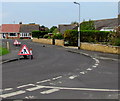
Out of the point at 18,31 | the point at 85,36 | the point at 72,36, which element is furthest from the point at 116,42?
the point at 18,31

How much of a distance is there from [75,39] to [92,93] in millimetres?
25377

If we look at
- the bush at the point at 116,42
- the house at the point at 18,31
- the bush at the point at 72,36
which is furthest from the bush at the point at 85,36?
the house at the point at 18,31

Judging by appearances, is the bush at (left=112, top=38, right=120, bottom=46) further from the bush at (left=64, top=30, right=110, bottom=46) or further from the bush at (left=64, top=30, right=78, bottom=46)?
the bush at (left=64, top=30, right=78, bottom=46)

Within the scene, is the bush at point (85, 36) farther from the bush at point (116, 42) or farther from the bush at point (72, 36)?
the bush at point (116, 42)

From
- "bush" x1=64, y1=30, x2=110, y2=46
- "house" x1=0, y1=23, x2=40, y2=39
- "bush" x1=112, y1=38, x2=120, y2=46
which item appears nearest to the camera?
"bush" x1=112, y1=38, x2=120, y2=46

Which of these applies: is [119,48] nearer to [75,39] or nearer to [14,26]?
[75,39]

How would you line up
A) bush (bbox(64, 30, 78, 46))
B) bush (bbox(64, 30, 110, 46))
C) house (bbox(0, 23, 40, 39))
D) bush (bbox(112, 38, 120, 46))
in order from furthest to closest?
house (bbox(0, 23, 40, 39))
bush (bbox(64, 30, 110, 46))
bush (bbox(64, 30, 78, 46))
bush (bbox(112, 38, 120, 46))

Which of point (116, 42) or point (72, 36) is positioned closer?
point (116, 42)

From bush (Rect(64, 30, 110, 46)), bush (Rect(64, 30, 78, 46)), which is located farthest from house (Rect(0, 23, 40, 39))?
bush (Rect(64, 30, 110, 46))

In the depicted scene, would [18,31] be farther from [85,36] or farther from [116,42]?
[116,42]

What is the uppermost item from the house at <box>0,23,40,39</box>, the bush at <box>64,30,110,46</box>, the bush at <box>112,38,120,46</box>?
the house at <box>0,23,40,39</box>

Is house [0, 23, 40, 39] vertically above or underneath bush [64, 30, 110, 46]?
above

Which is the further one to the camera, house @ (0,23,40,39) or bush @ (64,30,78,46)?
house @ (0,23,40,39)

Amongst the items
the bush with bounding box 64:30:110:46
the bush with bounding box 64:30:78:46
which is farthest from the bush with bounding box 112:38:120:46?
the bush with bounding box 64:30:78:46
